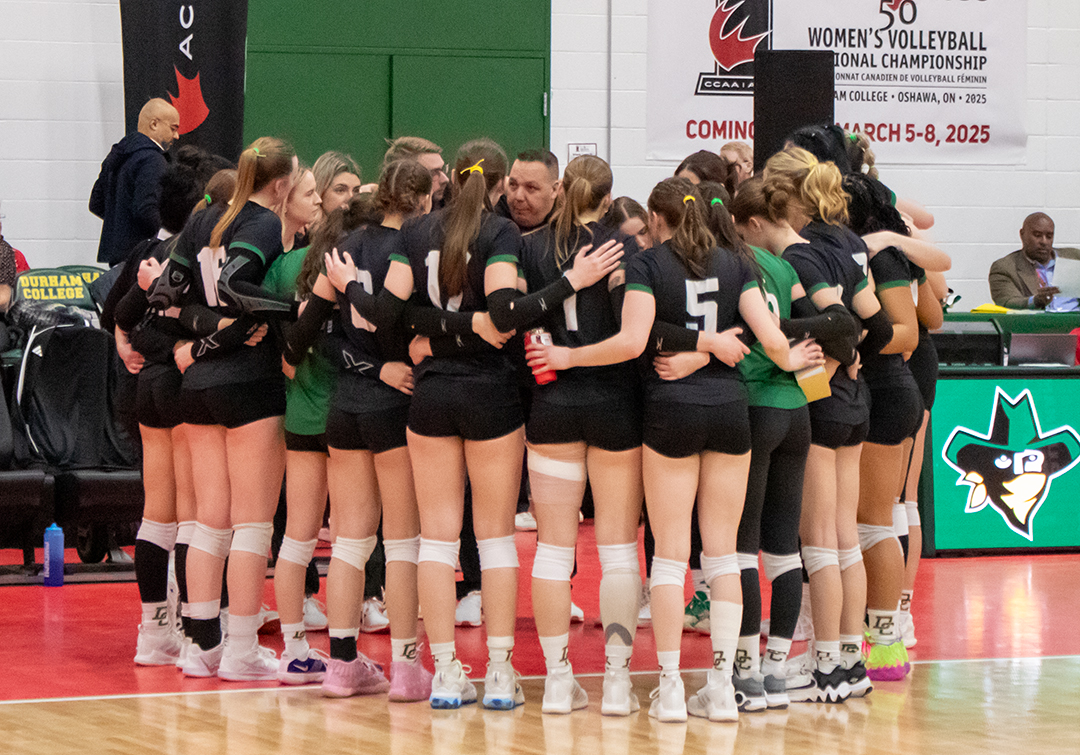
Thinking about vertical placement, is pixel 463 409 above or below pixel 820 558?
above

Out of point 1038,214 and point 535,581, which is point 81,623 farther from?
point 1038,214

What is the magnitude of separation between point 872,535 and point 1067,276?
5.62 m

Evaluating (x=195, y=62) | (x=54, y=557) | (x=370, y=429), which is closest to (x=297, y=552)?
(x=370, y=429)

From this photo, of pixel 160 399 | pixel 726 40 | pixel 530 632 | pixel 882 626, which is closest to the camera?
pixel 882 626

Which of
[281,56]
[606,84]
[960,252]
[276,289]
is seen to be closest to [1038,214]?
[960,252]

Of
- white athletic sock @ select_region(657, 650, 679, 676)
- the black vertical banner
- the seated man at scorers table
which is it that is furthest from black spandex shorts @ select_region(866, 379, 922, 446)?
the seated man at scorers table

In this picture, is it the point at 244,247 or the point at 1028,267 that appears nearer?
the point at 244,247

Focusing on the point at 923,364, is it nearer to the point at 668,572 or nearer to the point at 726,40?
the point at 668,572

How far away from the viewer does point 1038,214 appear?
9.19 meters

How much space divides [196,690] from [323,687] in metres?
0.41

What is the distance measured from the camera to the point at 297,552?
4297 millimetres

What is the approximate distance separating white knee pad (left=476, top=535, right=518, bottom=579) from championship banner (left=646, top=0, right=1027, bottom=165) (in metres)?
6.05

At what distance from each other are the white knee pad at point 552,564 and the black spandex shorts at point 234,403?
3.44 ft

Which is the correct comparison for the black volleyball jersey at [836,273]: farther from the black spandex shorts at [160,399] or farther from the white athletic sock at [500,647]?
the black spandex shorts at [160,399]
